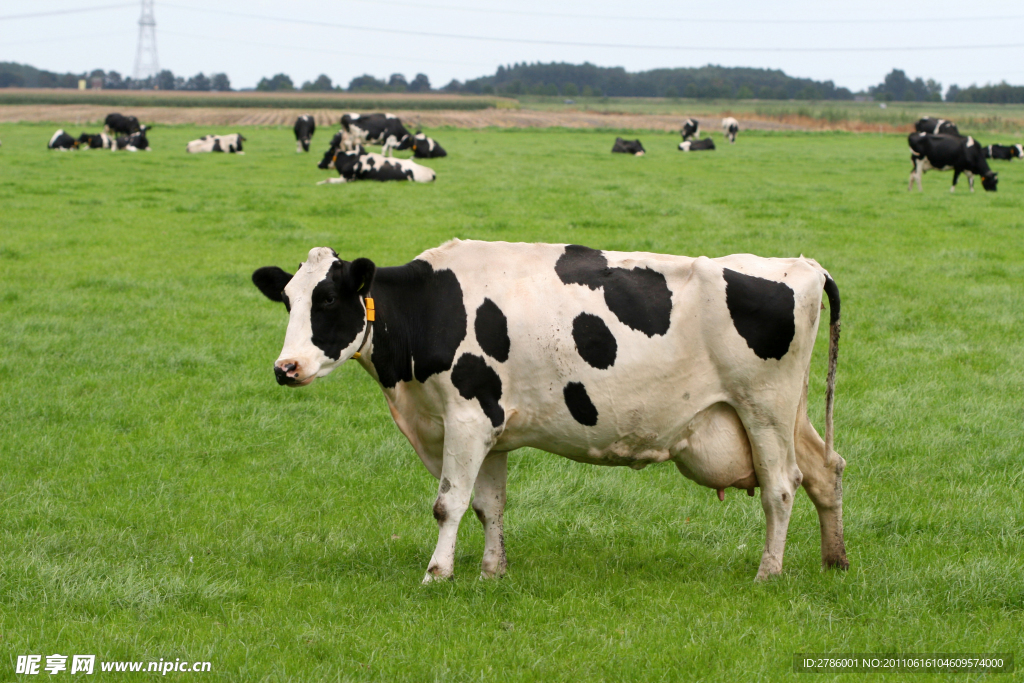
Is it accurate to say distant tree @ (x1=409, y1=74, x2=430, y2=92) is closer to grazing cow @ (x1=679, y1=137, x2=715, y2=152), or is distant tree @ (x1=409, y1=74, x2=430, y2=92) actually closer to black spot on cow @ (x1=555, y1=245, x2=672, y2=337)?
grazing cow @ (x1=679, y1=137, x2=715, y2=152)

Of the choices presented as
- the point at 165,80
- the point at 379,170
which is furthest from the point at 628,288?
the point at 165,80

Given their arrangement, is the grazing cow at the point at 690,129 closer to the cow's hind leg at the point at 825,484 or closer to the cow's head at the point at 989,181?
the cow's head at the point at 989,181

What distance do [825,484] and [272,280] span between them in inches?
133

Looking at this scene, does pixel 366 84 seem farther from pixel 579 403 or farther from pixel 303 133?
pixel 579 403

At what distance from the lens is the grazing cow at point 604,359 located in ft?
17.0

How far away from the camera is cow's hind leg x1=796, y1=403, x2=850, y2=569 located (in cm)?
546

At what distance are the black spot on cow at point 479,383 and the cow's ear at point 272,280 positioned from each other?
1.04 m

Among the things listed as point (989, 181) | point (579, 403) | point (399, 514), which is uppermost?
point (989, 181)

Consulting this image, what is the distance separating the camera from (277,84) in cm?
17088

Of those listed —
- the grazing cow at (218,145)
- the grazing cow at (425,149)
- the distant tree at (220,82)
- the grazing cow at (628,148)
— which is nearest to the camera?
the grazing cow at (425,149)

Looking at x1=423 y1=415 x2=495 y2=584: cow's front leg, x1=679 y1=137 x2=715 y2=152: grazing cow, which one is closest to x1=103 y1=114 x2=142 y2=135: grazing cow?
x1=679 y1=137 x2=715 y2=152: grazing cow

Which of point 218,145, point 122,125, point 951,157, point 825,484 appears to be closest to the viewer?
point 825,484

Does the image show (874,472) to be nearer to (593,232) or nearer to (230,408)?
(230,408)

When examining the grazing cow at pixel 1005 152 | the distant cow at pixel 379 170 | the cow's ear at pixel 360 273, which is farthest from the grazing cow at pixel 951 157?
the cow's ear at pixel 360 273
